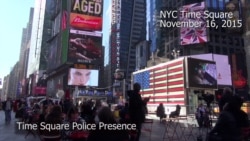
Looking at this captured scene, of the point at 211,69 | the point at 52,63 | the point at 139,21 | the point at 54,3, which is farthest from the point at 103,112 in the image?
the point at 139,21

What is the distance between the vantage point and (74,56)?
59.7m

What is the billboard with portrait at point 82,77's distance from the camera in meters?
60.2

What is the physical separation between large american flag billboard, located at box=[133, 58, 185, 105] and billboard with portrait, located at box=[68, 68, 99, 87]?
2141cm

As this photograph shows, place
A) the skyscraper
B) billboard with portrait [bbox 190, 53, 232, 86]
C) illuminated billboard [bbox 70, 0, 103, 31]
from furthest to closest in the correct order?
1. the skyscraper
2. illuminated billboard [bbox 70, 0, 103, 31]
3. billboard with portrait [bbox 190, 53, 232, 86]

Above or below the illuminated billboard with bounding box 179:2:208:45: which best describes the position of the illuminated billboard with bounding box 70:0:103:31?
above

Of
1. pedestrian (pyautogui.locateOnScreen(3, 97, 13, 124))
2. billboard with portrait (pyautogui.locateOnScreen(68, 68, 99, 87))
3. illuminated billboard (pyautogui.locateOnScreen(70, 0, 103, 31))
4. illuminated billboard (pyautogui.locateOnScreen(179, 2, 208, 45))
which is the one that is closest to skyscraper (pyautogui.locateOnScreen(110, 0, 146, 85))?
illuminated billboard (pyautogui.locateOnScreen(70, 0, 103, 31))

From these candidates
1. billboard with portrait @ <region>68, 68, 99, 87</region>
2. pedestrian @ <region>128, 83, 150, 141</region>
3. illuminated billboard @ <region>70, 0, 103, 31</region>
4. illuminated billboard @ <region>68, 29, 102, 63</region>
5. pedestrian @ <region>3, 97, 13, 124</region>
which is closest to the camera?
pedestrian @ <region>128, 83, 150, 141</region>

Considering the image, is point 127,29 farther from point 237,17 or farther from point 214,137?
point 214,137

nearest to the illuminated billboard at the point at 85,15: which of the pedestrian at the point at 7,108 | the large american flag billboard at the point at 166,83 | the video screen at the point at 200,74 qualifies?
the large american flag billboard at the point at 166,83

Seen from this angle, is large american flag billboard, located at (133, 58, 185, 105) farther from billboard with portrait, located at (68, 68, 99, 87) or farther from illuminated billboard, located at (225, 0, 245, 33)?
billboard with portrait, located at (68, 68, 99, 87)
